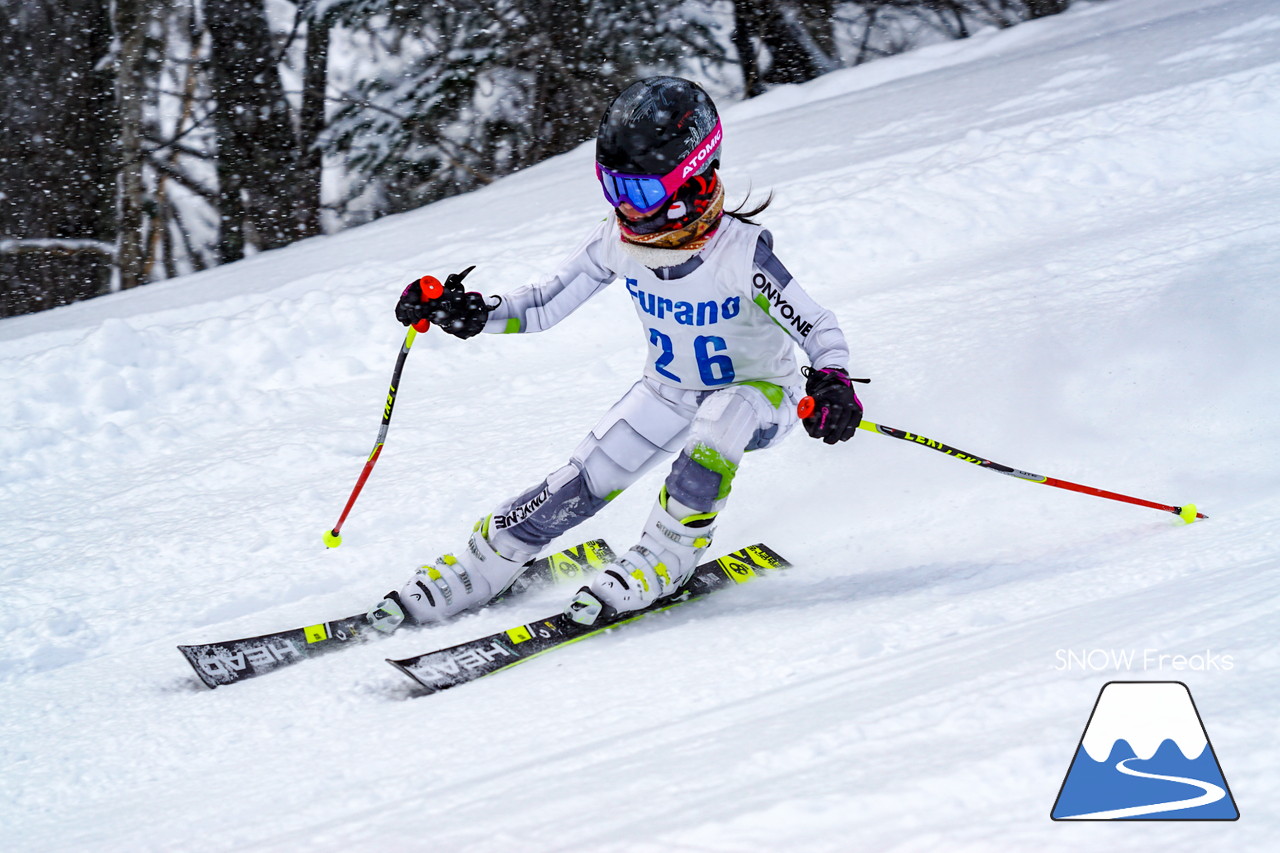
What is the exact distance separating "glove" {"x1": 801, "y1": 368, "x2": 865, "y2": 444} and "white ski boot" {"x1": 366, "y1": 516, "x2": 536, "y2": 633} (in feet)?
3.78

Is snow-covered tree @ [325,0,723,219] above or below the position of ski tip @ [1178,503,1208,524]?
above

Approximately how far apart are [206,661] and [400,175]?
853cm

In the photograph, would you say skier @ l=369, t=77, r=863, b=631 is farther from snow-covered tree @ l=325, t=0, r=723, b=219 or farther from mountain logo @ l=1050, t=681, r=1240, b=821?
snow-covered tree @ l=325, t=0, r=723, b=219

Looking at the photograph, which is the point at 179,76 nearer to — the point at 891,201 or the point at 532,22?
the point at 532,22

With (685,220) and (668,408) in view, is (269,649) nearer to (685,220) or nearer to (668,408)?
(668,408)

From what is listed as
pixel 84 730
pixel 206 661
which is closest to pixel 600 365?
pixel 206 661

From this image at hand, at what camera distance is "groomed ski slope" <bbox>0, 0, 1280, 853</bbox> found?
194 cm

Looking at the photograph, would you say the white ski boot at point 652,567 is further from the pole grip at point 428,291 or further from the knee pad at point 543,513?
the pole grip at point 428,291

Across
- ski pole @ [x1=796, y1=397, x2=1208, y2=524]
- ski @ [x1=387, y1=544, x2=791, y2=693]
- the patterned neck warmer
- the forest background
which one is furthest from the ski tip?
the forest background

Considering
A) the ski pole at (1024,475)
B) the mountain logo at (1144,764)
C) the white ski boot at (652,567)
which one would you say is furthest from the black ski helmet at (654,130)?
the mountain logo at (1144,764)

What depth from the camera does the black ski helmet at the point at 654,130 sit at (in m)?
2.91

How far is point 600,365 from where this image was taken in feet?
17.1

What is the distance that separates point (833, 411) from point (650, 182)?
83 centimetres

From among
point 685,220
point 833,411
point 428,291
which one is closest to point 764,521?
point 833,411
